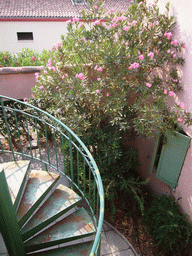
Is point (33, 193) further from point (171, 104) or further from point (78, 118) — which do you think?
point (171, 104)

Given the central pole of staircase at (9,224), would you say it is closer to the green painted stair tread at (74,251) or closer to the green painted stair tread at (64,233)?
the green painted stair tread at (64,233)

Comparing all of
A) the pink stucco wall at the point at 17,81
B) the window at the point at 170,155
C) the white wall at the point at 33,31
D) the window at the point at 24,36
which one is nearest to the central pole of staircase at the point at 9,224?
the pink stucco wall at the point at 17,81

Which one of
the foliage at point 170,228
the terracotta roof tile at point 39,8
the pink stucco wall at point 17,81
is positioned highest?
the terracotta roof tile at point 39,8

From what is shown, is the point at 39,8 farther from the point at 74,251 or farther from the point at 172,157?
the point at 74,251

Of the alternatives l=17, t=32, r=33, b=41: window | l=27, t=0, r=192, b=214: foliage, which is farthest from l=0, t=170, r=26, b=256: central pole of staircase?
l=17, t=32, r=33, b=41: window

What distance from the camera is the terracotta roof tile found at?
12.5m

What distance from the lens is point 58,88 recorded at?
3.81 metres

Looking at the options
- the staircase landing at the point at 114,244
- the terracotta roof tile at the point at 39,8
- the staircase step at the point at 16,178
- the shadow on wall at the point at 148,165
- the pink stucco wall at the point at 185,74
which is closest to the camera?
the staircase step at the point at 16,178

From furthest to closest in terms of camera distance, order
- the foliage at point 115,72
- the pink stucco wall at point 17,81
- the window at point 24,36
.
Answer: the window at point 24,36, the pink stucco wall at point 17,81, the foliage at point 115,72

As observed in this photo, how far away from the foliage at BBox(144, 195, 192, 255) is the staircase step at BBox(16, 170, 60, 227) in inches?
80.4

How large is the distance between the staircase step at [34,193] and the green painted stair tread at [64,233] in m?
0.34

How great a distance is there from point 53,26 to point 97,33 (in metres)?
10.7

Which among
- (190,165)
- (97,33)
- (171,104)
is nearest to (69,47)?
(97,33)

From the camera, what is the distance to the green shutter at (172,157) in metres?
3.63
